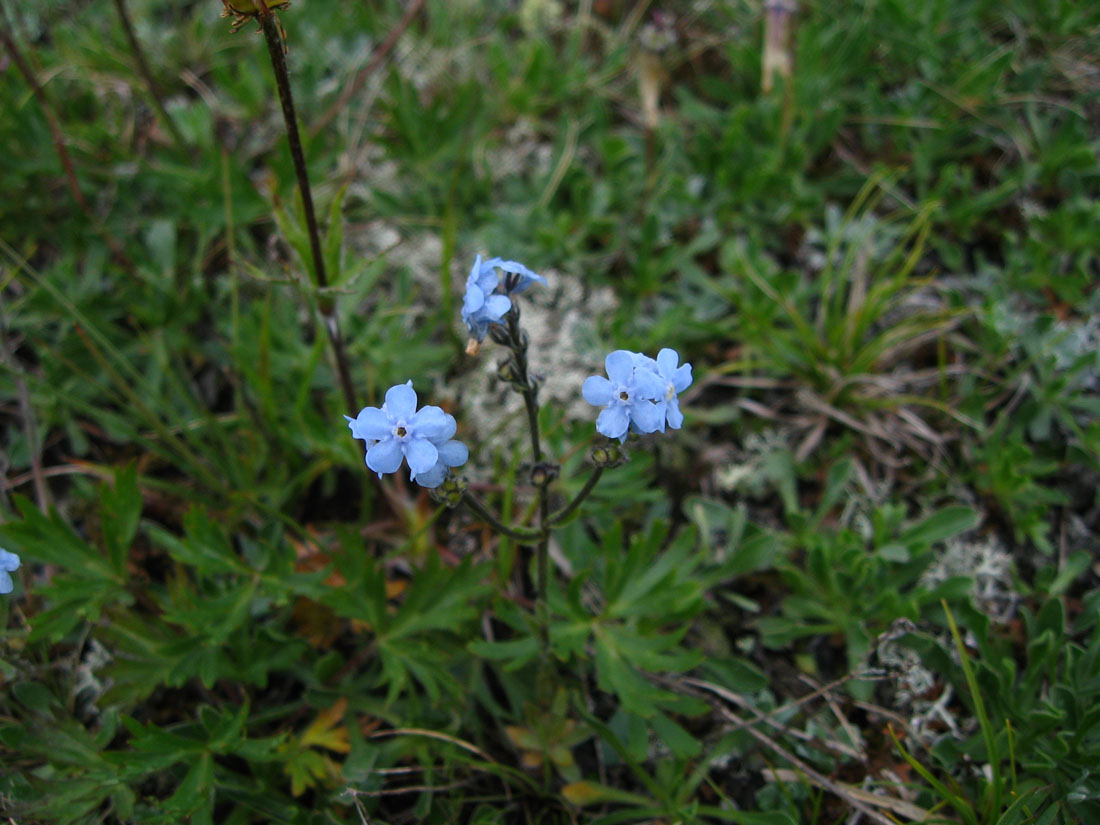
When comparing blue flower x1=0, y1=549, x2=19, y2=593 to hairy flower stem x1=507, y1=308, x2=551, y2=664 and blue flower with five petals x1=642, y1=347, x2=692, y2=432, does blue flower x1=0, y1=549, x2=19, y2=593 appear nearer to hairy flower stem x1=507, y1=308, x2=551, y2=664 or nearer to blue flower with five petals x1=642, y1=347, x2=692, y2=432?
hairy flower stem x1=507, y1=308, x2=551, y2=664

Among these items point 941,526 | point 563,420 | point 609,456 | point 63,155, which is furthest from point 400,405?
point 63,155

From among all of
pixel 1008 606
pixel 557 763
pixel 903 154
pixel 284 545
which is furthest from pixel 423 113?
pixel 1008 606

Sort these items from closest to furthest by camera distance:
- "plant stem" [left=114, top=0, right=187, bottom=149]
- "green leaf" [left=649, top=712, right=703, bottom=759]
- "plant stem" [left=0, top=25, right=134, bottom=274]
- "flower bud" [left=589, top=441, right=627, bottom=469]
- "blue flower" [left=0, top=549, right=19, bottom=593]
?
"flower bud" [left=589, top=441, right=627, bottom=469]
"blue flower" [left=0, top=549, right=19, bottom=593]
"green leaf" [left=649, top=712, right=703, bottom=759]
"plant stem" [left=0, top=25, right=134, bottom=274]
"plant stem" [left=114, top=0, right=187, bottom=149]

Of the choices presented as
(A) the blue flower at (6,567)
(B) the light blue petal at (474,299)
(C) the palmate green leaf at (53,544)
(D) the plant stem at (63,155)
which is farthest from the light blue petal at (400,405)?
(D) the plant stem at (63,155)

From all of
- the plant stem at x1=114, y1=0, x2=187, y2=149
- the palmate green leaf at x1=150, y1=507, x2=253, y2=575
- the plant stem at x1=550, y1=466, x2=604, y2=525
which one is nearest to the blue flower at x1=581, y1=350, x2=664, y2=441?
the plant stem at x1=550, y1=466, x2=604, y2=525

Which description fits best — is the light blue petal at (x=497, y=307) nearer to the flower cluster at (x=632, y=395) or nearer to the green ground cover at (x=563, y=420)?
the flower cluster at (x=632, y=395)
